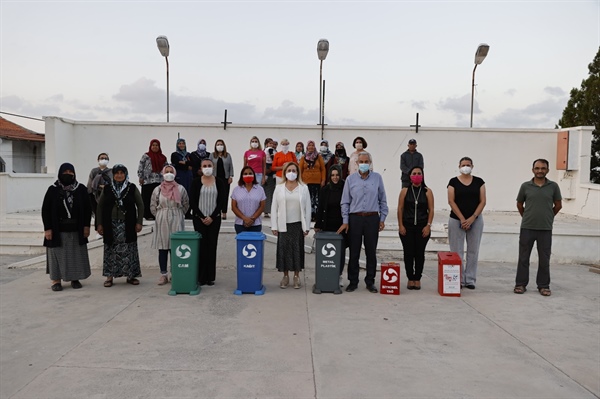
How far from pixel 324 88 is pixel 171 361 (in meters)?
13.1

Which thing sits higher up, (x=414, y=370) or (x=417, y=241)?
(x=417, y=241)

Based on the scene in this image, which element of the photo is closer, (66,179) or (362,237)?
(66,179)

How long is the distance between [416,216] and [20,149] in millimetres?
30795

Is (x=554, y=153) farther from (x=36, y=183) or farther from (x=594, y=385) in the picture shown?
(x=36, y=183)

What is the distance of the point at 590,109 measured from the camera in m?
25.9

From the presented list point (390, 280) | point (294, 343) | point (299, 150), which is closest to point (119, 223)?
point (294, 343)

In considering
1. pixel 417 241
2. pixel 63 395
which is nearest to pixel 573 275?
pixel 417 241

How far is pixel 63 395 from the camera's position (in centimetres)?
398

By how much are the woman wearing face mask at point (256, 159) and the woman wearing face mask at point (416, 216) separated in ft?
13.6

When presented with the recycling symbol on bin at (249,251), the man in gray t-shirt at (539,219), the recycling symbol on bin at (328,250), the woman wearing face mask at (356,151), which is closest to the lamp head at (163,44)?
the woman wearing face mask at (356,151)

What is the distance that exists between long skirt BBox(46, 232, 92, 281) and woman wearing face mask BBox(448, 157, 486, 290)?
5.78 metres

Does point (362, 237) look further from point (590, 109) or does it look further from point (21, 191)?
point (590, 109)

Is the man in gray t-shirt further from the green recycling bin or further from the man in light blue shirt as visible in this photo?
the green recycling bin

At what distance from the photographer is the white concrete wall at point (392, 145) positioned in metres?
15.3
